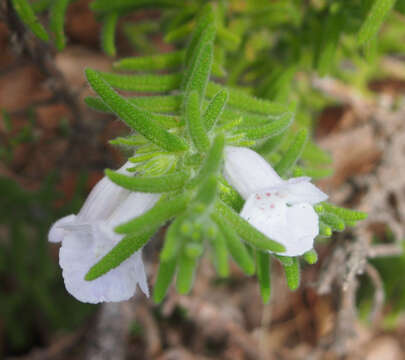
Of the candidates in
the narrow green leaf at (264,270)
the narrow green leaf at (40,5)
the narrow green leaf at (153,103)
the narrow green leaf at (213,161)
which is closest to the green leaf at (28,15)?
the narrow green leaf at (40,5)

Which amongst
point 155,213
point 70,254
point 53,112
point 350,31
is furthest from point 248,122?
point 53,112

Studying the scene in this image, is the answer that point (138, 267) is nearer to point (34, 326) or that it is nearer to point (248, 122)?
point (248, 122)

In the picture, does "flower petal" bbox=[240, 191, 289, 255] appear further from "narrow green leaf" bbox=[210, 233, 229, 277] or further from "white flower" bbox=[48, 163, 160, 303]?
"white flower" bbox=[48, 163, 160, 303]

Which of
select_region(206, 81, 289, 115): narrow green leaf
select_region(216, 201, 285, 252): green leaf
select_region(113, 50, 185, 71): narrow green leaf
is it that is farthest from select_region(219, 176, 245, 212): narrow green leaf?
select_region(113, 50, 185, 71): narrow green leaf

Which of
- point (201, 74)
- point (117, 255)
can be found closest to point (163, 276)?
point (117, 255)

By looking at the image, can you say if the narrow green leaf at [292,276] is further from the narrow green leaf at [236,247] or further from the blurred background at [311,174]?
the blurred background at [311,174]

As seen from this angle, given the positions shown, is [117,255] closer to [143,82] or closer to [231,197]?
[231,197]
